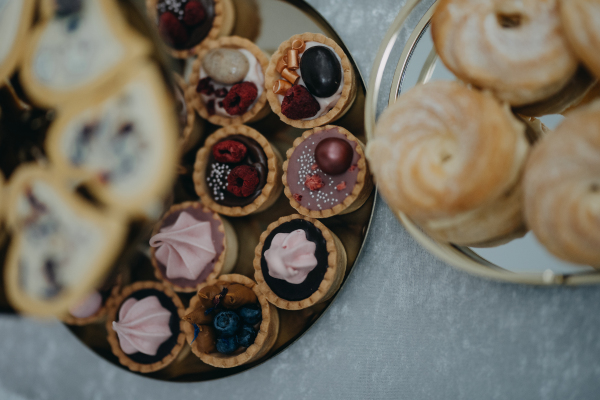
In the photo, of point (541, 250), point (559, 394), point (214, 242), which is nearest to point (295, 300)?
point (214, 242)

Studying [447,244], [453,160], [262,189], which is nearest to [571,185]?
[453,160]

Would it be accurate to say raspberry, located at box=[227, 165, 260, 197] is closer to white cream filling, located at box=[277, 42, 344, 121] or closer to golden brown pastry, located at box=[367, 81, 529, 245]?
white cream filling, located at box=[277, 42, 344, 121]

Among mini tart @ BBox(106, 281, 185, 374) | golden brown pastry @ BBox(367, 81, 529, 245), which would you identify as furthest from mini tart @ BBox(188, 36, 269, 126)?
golden brown pastry @ BBox(367, 81, 529, 245)

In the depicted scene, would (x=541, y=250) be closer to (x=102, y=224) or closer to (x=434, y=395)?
(x=434, y=395)

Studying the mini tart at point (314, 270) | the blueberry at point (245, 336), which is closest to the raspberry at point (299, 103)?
the mini tart at point (314, 270)

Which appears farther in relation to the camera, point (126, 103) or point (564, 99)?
point (564, 99)

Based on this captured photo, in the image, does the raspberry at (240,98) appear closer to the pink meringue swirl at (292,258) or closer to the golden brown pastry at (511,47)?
the pink meringue swirl at (292,258)

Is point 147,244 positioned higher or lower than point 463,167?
lower
